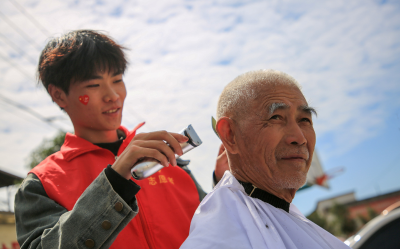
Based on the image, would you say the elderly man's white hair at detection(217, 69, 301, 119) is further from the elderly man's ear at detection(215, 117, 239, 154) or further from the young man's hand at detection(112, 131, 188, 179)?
the young man's hand at detection(112, 131, 188, 179)

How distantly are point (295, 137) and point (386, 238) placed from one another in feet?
6.84

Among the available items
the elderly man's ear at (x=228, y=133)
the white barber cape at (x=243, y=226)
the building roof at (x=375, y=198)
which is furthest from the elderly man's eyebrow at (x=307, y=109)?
the building roof at (x=375, y=198)

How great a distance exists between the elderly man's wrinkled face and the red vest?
1.94 ft

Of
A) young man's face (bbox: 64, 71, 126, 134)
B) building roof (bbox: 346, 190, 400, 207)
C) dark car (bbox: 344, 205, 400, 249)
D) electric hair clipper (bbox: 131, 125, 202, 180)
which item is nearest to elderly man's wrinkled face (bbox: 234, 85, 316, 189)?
electric hair clipper (bbox: 131, 125, 202, 180)

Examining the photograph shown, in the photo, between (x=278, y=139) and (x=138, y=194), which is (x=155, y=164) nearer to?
(x=138, y=194)

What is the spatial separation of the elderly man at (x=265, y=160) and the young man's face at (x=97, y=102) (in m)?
0.74

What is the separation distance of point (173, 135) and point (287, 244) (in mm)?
857

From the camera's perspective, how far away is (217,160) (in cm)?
266

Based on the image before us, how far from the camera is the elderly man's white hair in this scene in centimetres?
225

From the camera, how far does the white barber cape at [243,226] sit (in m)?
1.64

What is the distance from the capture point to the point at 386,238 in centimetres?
336

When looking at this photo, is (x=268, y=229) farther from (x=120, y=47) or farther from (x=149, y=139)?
(x=120, y=47)

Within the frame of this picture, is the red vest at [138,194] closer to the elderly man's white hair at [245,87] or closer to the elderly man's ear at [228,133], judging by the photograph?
the elderly man's ear at [228,133]

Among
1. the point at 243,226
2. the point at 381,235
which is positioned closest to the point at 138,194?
the point at 243,226
